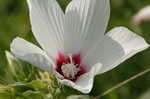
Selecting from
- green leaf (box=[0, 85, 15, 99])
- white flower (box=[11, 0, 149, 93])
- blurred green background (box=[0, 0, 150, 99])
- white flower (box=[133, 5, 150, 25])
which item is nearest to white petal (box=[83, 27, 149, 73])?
white flower (box=[11, 0, 149, 93])

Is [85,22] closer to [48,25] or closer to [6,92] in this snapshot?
[48,25]

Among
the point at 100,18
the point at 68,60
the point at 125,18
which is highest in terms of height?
the point at 100,18

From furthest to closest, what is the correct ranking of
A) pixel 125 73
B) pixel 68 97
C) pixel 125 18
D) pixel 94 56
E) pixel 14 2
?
pixel 14 2
pixel 125 18
pixel 125 73
pixel 94 56
pixel 68 97

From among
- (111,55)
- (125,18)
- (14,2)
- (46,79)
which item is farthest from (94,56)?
(14,2)

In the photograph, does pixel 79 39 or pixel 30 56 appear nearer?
pixel 30 56

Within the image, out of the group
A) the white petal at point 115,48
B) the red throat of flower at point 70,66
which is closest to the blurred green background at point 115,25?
the red throat of flower at point 70,66

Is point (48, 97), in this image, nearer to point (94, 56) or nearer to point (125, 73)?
point (94, 56)

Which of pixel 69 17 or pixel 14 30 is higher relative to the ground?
pixel 69 17

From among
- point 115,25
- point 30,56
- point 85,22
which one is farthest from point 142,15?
point 30,56
